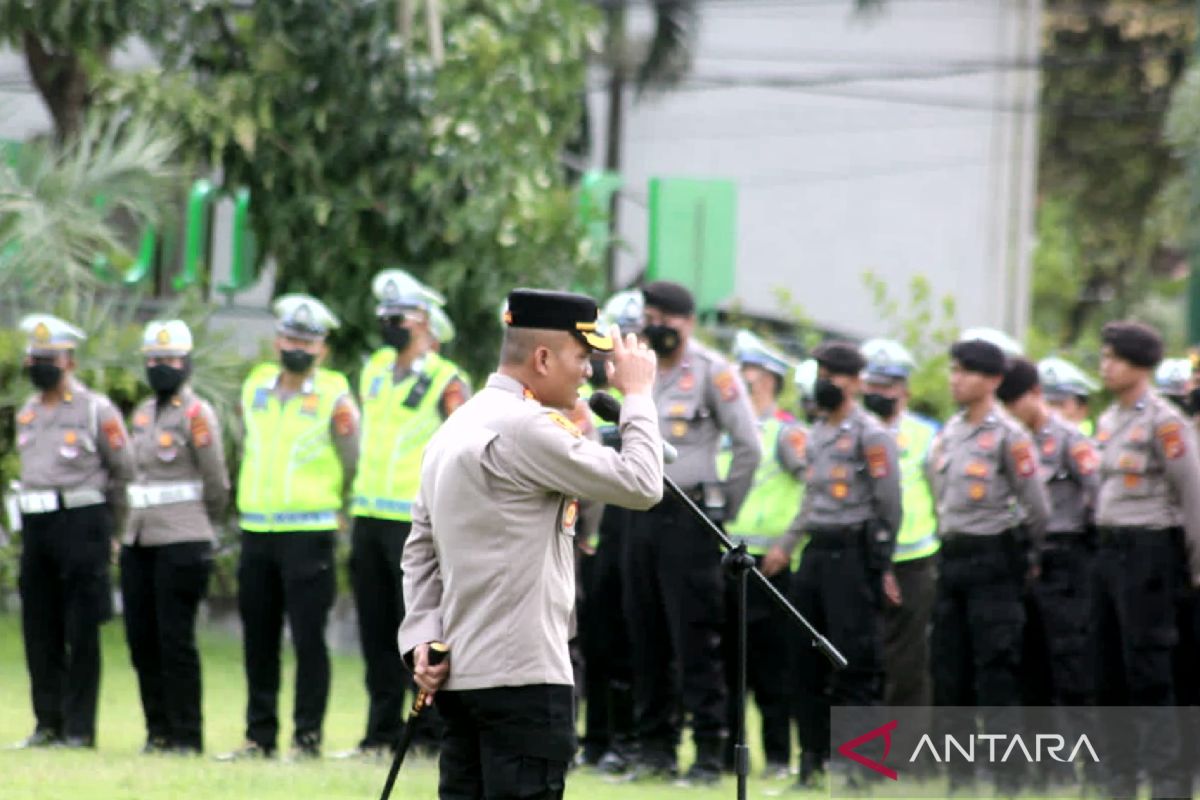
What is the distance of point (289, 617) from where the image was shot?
1150 cm

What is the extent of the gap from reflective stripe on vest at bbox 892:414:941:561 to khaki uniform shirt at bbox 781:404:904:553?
1041mm

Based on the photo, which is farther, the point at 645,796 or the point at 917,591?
the point at 917,591

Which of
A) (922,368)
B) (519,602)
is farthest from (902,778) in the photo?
(922,368)

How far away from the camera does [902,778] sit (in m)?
11.4

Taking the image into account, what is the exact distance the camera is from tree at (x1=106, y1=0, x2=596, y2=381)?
17141 mm

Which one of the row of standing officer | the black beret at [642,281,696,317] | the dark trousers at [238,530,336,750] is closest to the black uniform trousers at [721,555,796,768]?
the black beret at [642,281,696,317]

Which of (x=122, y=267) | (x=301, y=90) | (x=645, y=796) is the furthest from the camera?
(x=122, y=267)

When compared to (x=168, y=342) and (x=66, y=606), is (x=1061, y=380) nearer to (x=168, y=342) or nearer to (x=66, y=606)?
(x=168, y=342)

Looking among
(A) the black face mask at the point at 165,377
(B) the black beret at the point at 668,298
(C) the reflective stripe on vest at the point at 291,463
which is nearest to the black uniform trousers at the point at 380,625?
(C) the reflective stripe on vest at the point at 291,463

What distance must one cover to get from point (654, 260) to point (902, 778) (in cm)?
1248

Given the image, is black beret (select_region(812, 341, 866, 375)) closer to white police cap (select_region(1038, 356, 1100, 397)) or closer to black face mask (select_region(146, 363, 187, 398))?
white police cap (select_region(1038, 356, 1100, 397))

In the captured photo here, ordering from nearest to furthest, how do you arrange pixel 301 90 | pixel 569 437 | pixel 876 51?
pixel 569 437, pixel 301 90, pixel 876 51

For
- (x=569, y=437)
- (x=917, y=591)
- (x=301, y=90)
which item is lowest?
(x=917, y=591)

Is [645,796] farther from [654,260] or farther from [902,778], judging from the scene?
[654,260]
